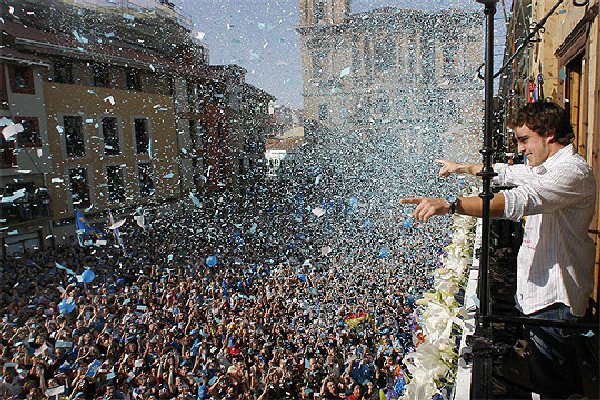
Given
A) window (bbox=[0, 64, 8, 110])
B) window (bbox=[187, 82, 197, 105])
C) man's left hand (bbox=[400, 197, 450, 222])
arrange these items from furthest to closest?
window (bbox=[187, 82, 197, 105]) → window (bbox=[0, 64, 8, 110]) → man's left hand (bbox=[400, 197, 450, 222])

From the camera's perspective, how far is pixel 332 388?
4594 mm

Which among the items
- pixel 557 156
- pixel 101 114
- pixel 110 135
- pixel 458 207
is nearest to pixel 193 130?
pixel 110 135

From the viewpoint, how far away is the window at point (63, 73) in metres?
18.6

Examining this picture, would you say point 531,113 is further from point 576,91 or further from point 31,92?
point 31,92

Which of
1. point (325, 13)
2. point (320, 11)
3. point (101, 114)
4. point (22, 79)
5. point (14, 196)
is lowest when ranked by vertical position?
point (14, 196)

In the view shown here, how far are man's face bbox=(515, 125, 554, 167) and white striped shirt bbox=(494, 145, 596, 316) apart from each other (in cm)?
4

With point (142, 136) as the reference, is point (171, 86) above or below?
above

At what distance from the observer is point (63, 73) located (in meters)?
18.8

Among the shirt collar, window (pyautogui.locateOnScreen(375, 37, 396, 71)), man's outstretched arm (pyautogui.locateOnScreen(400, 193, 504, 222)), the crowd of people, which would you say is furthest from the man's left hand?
window (pyautogui.locateOnScreen(375, 37, 396, 71))

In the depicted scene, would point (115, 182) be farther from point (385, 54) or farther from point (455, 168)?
point (385, 54)

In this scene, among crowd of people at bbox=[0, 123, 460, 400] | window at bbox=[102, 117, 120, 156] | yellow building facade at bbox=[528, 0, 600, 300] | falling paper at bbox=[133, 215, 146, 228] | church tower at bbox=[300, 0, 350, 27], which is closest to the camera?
yellow building facade at bbox=[528, 0, 600, 300]

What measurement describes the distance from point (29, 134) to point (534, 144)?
61.4 ft

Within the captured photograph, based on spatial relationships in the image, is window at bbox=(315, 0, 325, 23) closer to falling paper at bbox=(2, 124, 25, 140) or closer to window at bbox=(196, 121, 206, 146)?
window at bbox=(196, 121, 206, 146)

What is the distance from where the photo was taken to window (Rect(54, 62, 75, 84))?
731 inches
